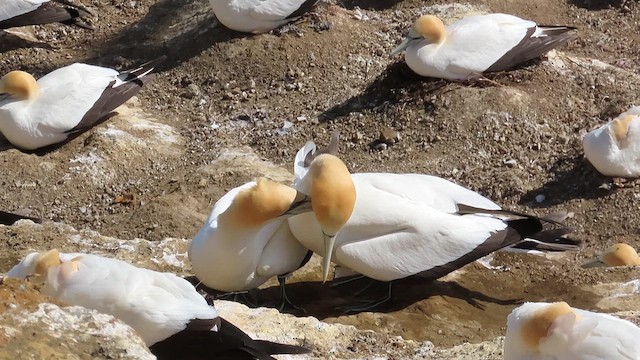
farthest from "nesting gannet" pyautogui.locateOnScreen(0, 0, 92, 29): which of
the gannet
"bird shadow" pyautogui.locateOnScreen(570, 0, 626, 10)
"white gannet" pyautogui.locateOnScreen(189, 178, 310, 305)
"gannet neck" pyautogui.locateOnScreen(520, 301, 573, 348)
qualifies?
"gannet neck" pyautogui.locateOnScreen(520, 301, 573, 348)

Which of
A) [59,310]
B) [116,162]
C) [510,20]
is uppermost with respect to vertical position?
[59,310]

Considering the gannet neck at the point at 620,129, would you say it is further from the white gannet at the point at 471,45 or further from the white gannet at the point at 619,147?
the white gannet at the point at 471,45

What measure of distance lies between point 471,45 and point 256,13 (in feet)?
7.54

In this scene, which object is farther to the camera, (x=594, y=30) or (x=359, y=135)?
(x=594, y=30)

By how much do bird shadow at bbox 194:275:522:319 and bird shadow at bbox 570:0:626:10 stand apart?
5968mm

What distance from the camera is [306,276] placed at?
7387 millimetres

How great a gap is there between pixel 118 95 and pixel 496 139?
3.49m

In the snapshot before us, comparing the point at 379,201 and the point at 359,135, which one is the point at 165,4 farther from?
the point at 379,201

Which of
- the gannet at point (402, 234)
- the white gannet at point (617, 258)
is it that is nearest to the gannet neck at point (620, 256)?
the white gannet at point (617, 258)

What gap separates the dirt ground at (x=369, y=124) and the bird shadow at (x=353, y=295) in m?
0.02

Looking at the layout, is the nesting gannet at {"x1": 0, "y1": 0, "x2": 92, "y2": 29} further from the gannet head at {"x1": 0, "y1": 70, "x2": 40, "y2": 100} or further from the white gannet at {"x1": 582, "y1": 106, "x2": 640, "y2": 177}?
the white gannet at {"x1": 582, "y1": 106, "x2": 640, "y2": 177}

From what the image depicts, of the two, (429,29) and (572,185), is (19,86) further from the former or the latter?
(572,185)

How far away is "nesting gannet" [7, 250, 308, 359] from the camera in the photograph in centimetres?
523

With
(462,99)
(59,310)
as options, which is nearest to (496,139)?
(462,99)
